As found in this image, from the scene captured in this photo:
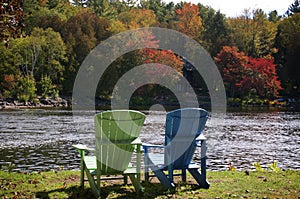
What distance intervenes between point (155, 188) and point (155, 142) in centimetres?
943

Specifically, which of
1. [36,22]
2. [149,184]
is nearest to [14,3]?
[149,184]

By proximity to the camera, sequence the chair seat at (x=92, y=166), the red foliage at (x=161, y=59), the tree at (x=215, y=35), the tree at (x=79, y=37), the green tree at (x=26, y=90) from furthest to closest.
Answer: the tree at (x=215, y=35)
the tree at (x=79, y=37)
the red foliage at (x=161, y=59)
the green tree at (x=26, y=90)
the chair seat at (x=92, y=166)

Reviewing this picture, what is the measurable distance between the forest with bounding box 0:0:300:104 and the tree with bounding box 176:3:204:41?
106mm

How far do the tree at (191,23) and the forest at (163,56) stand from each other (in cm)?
11

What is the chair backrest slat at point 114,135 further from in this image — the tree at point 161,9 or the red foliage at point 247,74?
the tree at point 161,9

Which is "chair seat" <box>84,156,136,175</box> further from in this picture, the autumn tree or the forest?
the forest

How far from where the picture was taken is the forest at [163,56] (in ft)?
132

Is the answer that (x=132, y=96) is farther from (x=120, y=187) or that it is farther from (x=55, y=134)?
(x=120, y=187)

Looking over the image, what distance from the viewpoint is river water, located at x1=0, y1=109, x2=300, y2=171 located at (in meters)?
11.4

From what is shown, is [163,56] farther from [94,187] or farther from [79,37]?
[94,187]

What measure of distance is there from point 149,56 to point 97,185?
36267 millimetres

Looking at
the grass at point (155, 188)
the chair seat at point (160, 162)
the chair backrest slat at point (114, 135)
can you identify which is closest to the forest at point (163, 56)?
the grass at point (155, 188)

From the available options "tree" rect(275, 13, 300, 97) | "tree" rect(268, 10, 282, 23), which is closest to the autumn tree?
"tree" rect(275, 13, 300, 97)

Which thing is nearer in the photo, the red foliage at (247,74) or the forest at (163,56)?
the forest at (163,56)
